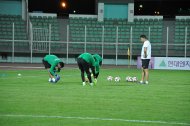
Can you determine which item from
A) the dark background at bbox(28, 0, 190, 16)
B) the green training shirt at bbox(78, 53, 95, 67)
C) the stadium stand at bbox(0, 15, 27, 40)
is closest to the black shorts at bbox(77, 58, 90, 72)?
the green training shirt at bbox(78, 53, 95, 67)

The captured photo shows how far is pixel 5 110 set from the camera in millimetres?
11055

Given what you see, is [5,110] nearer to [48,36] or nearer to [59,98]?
[59,98]

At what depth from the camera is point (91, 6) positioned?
5459cm

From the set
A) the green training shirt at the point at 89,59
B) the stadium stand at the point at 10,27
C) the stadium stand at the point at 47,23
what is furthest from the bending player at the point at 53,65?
the stadium stand at the point at 47,23

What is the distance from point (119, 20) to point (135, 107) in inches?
1350

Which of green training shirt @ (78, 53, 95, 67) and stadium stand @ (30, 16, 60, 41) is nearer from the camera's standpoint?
green training shirt @ (78, 53, 95, 67)

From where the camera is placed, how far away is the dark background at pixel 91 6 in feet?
176

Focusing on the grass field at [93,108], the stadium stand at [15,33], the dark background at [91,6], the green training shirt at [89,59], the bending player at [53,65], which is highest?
the dark background at [91,6]

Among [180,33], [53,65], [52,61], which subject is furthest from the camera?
[180,33]

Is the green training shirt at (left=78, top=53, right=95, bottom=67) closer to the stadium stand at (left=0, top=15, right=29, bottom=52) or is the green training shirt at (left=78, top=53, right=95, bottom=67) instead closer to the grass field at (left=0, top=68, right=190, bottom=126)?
the grass field at (left=0, top=68, right=190, bottom=126)

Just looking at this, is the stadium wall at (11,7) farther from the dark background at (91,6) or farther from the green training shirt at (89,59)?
the green training shirt at (89,59)

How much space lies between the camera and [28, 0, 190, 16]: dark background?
53750mm

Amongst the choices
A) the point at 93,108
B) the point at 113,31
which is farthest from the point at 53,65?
the point at 113,31

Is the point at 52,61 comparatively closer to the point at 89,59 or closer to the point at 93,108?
the point at 89,59
